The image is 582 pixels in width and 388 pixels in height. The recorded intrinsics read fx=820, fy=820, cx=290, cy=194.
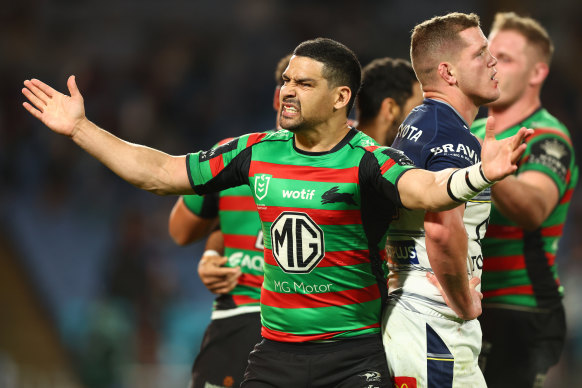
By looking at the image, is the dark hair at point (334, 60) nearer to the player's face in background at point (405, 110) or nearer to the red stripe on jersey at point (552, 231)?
the player's face in background at point (405, 110)

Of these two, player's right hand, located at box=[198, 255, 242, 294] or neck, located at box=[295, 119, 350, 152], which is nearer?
neck, located at box=[295, 119, 350, 152]

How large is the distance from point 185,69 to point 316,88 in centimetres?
907

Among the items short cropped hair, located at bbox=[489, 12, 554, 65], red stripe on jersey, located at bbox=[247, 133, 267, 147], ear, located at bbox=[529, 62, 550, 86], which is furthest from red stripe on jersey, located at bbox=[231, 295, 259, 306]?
short cropped hair, located at bbox=[489, 12, 554, 65]

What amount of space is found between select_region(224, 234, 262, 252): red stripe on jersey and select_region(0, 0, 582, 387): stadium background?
555 cm

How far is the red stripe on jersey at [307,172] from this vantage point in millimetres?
3337

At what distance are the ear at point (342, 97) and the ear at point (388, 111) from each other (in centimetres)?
83

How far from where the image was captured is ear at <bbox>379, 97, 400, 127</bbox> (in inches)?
173

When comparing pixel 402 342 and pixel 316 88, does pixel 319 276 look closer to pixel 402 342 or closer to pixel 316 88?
pixel 402 342

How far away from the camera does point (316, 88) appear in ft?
11.5

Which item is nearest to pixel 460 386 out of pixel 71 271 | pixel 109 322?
pixel 109 322

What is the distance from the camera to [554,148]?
470cm

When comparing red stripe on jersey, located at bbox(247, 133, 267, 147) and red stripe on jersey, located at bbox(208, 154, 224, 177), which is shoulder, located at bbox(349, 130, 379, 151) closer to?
red stripe on jersey, located at bbox(247, 133, 267, 147)

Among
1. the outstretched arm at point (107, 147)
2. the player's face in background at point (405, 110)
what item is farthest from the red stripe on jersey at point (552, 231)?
the outstretched arm at point (107, 147)

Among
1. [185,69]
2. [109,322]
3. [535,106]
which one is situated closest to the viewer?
[535,106]
